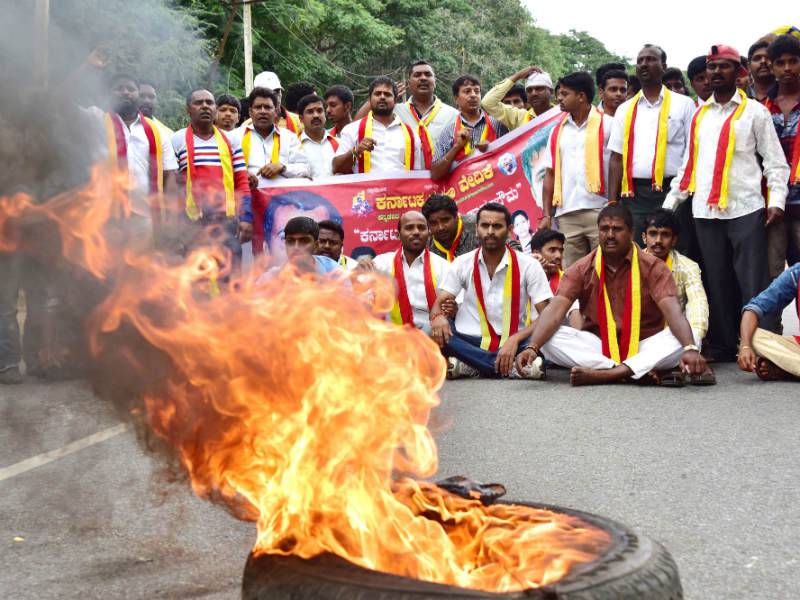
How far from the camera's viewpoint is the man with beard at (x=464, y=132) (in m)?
9.87

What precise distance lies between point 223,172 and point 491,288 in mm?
2575

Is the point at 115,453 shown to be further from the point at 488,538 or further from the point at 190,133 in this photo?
the point at 190,133

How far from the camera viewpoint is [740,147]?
316 inches

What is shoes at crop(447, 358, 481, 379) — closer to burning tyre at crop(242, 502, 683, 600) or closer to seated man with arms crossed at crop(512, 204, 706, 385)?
seated man with arms crossed at crop(512, 204, 706, 385)

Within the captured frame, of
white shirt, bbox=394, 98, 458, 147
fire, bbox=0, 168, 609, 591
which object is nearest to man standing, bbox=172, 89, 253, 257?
white shirt, bbox=394, 98, 458, 147

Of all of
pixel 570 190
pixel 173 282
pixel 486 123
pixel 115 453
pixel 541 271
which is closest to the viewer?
pixel 173 282

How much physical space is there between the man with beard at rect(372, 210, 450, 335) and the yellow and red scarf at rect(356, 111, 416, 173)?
1.26 metres

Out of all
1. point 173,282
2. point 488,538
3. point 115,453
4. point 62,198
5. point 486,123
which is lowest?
point 115,453

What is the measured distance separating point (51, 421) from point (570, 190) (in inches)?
195

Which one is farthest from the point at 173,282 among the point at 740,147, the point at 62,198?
the point at 740,147

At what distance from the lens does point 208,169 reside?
8.92 m

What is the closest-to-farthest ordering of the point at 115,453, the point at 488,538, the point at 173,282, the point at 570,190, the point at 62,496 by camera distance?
the point at 488,538, the point at 173,282, the point at 62,496, the point at 115,453, the point at 570,190

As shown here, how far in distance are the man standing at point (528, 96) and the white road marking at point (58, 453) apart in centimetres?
552

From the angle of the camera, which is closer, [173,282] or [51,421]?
[173,282]
